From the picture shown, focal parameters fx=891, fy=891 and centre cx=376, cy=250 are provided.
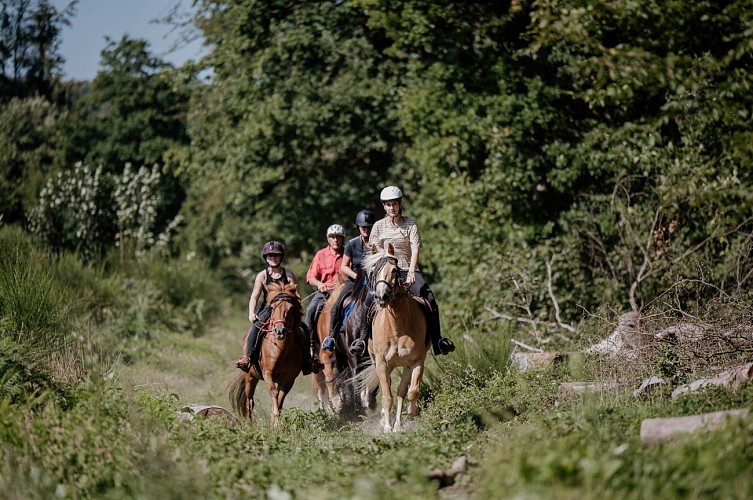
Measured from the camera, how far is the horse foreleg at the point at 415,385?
427 inches

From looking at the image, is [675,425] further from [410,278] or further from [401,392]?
[401,392]

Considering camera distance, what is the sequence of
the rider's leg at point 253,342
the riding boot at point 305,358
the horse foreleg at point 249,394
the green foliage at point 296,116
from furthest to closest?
the green foliage at point 296,116, the riding boot at point 305,358, the horse foreleg at point 249,394, the rider's leg at point 253,342

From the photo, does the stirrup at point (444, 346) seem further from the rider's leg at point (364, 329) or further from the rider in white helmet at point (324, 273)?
the rider in white helmet at point (324, 273)

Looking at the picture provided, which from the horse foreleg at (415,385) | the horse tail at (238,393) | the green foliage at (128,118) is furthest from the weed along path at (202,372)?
the green foliage at (128,118)

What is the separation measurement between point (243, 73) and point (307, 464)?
53.0 ft

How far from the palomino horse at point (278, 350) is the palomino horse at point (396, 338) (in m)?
1.28

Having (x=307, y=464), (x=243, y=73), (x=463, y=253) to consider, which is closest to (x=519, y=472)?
(x=307, y=464)

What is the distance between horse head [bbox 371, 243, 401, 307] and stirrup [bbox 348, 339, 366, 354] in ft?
3.86

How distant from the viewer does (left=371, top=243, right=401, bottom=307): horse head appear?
10188mm

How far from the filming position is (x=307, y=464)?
760 centimetres

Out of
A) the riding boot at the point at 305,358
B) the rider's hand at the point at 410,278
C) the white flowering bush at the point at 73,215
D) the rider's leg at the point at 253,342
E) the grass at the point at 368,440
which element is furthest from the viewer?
the white flowering bush at the point at 73,215

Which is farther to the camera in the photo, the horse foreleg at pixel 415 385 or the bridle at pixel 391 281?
the horse foreleg at pixel 415 385

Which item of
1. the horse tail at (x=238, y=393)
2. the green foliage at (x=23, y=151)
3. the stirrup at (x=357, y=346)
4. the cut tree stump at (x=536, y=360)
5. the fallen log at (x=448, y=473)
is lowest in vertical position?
the cut tree stump at (x=536, y=360)

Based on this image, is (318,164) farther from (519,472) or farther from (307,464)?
(519,472)
